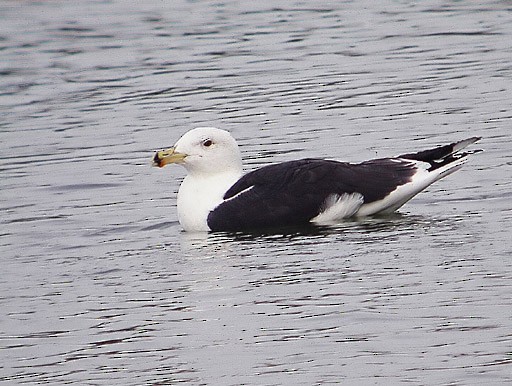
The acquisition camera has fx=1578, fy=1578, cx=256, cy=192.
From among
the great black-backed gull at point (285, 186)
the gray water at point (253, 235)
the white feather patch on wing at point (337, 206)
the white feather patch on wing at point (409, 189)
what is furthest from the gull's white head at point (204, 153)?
the white feather patch on wing at point (409, 189)

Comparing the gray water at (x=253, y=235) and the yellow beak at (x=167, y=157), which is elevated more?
the yellow beak at (x=167, y=157)

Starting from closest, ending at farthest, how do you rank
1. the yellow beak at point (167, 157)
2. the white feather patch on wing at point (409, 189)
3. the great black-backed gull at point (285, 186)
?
the great black-backed gull at point (285, 186), the white feather patch on wing at point (409, 189), the yellow beak at point (167, 157)

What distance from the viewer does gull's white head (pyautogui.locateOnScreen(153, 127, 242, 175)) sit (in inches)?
523

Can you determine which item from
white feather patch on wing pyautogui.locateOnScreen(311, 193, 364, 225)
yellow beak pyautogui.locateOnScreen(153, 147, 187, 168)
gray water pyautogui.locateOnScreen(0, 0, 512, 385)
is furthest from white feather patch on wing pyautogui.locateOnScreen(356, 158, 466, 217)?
yellow beak pyautogui.locateOnScreen(153, 147, 187, 168)

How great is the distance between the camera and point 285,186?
42.2 ft

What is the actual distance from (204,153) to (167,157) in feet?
1.03

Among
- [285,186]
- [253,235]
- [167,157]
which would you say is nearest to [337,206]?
[285,186]

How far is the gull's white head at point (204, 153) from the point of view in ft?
43.5

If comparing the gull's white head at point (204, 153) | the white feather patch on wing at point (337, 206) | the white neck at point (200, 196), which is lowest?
the white feather patch on wing at point (337, 206)

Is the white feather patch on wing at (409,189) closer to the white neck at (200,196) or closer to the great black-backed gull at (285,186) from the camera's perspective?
the great black-backed gull at (285,186)

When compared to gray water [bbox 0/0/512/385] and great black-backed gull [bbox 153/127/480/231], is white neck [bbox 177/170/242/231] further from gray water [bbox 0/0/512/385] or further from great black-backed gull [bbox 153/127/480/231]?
gray water [bbox 0/0/512/385]

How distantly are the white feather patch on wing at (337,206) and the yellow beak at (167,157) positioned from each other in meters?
1.27

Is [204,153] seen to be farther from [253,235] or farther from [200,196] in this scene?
[253,235]

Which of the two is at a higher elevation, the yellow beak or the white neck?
the yellow beak
